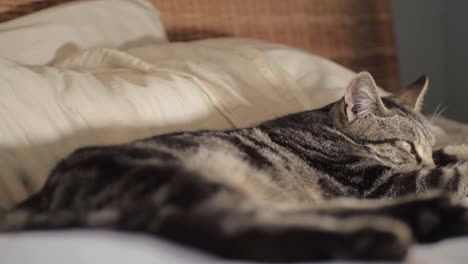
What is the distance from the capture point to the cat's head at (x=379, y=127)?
49.3 inches

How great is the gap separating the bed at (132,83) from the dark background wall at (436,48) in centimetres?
74

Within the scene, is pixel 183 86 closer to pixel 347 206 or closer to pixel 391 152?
pixel 391 152

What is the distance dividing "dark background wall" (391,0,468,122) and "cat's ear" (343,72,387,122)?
1534mm

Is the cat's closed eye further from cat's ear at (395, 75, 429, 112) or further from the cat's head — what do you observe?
cat's ear at (395, 75, 429, 112)

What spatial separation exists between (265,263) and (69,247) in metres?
0.25

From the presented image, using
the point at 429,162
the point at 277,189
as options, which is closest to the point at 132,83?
the point at 277,189

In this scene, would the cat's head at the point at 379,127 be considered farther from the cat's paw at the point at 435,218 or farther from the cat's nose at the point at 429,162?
the cat's paw at the point at 435,218

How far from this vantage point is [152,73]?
139cm

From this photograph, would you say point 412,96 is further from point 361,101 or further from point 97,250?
point 97,250

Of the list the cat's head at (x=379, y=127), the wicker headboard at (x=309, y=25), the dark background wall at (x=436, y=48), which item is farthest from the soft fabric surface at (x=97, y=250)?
the dark background wall at (x=436, y=48)

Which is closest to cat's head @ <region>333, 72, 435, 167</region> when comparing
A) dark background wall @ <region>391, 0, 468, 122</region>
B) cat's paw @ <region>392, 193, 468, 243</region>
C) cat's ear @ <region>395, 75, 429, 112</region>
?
cat's ear @ <region>395, 75, 429, 112</region>

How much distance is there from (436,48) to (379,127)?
1.75 metres

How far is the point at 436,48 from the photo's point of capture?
278 centimetres

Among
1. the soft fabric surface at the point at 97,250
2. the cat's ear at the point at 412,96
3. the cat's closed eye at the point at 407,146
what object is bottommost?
the cat's closed eye at the point at 407,146
